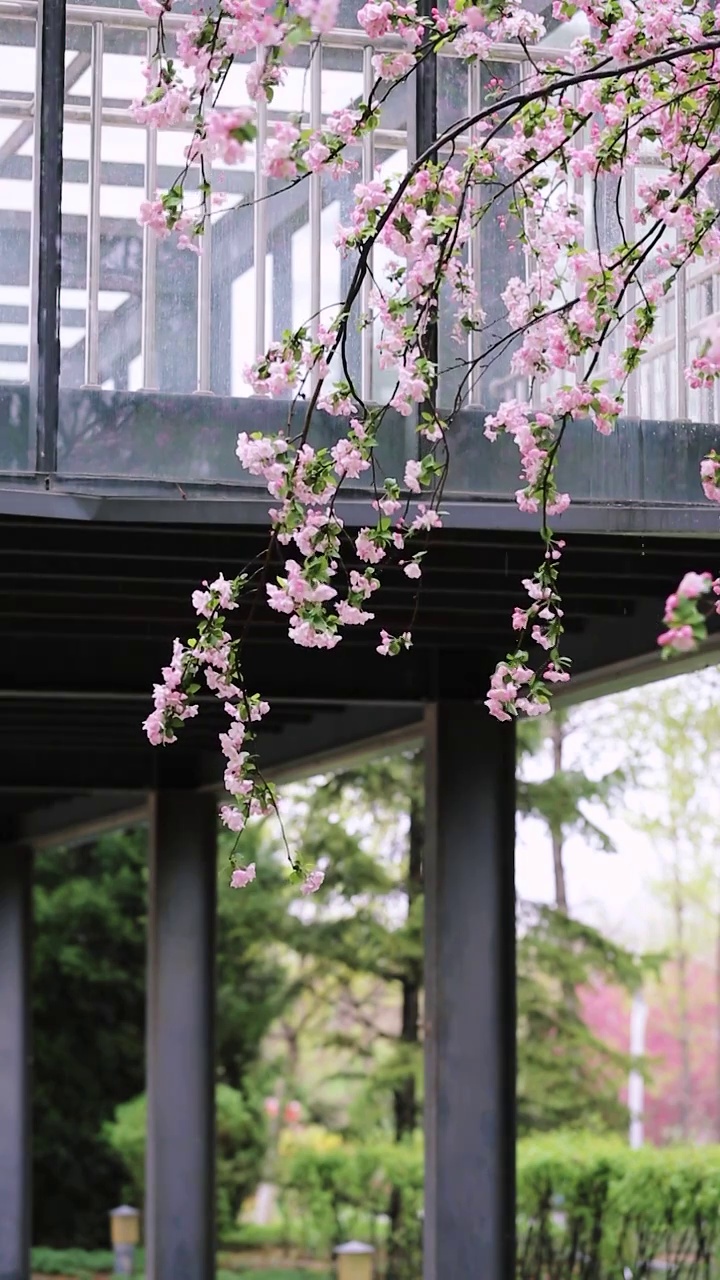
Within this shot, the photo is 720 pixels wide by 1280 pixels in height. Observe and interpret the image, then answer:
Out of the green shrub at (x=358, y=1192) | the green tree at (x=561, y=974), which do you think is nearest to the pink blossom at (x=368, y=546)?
the green shrub at (x=358, y=1192)

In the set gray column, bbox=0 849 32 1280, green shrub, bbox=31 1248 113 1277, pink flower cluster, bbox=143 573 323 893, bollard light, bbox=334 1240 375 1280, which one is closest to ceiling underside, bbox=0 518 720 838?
pink flower cluster, bbox=143 573 323 893

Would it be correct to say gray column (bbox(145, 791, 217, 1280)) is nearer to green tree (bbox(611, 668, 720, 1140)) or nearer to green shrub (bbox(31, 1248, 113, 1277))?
green shrub (bbox(31, 1248, 113, 1277))

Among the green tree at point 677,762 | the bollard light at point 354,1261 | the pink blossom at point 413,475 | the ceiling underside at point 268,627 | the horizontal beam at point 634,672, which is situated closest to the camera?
the pink blossom at point 413,475

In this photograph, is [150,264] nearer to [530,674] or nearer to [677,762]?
[530,674]

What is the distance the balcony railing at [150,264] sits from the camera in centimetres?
493

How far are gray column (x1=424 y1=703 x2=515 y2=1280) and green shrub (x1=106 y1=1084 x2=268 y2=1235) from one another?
10.8 meters

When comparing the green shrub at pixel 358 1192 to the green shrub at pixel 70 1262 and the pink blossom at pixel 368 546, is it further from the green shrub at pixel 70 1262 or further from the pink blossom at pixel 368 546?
the pink blossom at pixel 368 546

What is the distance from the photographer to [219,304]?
201 inches

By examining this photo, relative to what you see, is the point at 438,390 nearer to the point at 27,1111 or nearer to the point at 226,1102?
the point at 27,1111

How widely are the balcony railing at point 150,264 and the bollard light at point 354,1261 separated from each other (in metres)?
7.66

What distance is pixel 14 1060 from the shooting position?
14180mm

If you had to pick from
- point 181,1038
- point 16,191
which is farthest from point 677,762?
point 16,191

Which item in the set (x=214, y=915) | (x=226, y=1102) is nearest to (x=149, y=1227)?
(x=214, y=915)

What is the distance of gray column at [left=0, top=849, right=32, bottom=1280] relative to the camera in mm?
13953
